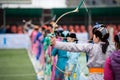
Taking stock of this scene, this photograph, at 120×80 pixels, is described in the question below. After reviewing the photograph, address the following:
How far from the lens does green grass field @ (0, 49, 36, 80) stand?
1509 centimetres

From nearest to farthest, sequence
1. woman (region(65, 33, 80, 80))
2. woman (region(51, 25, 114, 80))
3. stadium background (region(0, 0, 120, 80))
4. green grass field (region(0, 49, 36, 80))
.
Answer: woman (region(51, 25, 114, 80))
woman (region(65, 33, 80, 80))
green grass field (region(0, 49, 36, 80))
stadium background (region(0, 0, 120, 80))

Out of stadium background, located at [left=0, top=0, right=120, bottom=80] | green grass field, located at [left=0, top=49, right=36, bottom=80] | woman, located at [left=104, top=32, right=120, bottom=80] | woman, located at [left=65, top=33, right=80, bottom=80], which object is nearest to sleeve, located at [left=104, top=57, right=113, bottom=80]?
Answer: woman, located at [left=104, top=32, right=120, bottom=80]

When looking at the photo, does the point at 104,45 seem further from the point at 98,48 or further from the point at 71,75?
the point at 71,75

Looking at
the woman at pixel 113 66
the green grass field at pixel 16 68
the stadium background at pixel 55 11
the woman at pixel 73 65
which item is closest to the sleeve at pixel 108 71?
the woman at pixel 113 66

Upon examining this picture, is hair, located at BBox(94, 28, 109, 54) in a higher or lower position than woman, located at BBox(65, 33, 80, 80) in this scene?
higher

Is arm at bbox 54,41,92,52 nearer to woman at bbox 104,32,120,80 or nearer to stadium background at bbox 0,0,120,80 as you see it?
woman at bbox 104,32,120,80

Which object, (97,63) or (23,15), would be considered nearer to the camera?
(97,63)

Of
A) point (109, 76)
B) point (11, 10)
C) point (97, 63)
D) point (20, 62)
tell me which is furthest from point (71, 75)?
point (11, 10)

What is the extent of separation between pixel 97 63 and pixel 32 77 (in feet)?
26.8

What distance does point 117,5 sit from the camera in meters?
33.0

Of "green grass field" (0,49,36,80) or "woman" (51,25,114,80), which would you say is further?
"green grass field" (0,49,36,80)

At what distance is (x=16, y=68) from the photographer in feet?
58.1

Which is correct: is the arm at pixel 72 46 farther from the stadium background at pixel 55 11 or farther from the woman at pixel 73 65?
the stadium background at pixel 55 11

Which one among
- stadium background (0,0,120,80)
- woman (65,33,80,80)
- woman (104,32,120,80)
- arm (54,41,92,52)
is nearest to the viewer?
woman (104,32,120,80)
